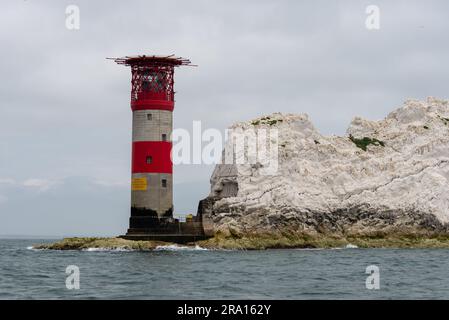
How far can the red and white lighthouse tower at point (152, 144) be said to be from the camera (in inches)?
2953

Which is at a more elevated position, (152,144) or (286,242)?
(152,144)

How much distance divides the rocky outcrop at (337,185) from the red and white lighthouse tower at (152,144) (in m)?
5.33

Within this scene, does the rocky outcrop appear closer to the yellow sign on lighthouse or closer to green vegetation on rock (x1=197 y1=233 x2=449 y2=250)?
green vegetation on rock (x1=197 y1=233 x2=449 y2=250)

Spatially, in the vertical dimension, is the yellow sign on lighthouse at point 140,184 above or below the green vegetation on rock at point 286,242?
above

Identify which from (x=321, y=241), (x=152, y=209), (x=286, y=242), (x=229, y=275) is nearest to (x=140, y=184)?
(x=152, y=209)

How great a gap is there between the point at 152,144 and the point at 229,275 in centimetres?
2693

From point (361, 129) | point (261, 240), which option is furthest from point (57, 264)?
point (361, 129)

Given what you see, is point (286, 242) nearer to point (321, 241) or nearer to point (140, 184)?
point (321, 241)

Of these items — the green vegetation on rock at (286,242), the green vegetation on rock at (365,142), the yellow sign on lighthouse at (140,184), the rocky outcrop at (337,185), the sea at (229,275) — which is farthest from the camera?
the green vegetation on rock at (365,142)

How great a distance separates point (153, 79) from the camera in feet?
251

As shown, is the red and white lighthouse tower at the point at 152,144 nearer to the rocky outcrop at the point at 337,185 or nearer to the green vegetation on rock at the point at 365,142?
the rocky outcrop at the point at 337,185

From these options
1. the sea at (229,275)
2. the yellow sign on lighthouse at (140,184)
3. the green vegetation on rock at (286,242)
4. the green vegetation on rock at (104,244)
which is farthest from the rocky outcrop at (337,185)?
the sea at (229,275)
